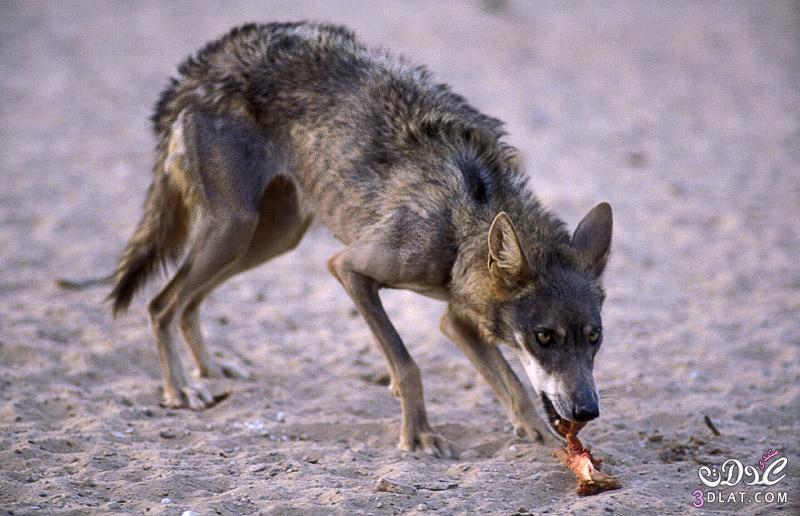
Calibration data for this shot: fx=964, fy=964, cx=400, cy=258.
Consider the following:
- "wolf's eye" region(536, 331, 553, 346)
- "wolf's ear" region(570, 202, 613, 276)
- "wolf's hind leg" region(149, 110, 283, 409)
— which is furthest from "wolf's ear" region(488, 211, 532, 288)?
"wolf's hind leg" region(149, 110, 283, 409)

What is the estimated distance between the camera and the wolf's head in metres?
5.01

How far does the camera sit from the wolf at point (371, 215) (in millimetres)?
5266

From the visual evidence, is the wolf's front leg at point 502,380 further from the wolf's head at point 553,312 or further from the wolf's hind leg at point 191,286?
the wolf's hind leg at point 191,286

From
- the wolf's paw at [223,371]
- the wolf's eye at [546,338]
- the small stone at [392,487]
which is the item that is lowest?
the small stone at [392,487]

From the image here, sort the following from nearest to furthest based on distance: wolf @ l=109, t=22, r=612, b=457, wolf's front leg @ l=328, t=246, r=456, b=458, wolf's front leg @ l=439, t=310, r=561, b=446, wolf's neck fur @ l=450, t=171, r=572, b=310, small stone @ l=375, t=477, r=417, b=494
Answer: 1. small stone @ l=375, t=477, r=417, b=494
2. wolf @ l=109, t=22, r=612, b=457
3. wolf's neck fur @ l=450, t=171, r=572, b=310
4. wolf's front leg @ l=328, t=246, r=456, b=458
5. wolf's front leg @ l=439, t=310, r=561, b=446

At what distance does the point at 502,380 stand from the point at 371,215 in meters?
1.31

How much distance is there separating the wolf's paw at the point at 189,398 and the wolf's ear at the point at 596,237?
2543mm

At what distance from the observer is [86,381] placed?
627cm

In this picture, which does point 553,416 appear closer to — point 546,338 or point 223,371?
point 546,338

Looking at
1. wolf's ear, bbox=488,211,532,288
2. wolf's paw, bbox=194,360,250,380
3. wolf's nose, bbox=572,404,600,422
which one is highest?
wolf's ear, bbox=488,211,532,288

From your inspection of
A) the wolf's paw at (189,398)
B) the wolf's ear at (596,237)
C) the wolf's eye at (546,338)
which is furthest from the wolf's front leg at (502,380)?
the wolf's paw at (189,398)

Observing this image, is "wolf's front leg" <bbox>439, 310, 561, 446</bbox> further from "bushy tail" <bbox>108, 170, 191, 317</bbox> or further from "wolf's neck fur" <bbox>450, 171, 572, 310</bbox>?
"bushy tail" <bbox>108, 170, 191, 317</bbox>

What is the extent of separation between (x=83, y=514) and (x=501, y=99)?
32.7 feet

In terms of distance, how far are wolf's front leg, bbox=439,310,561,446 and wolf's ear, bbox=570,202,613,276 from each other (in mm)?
910
